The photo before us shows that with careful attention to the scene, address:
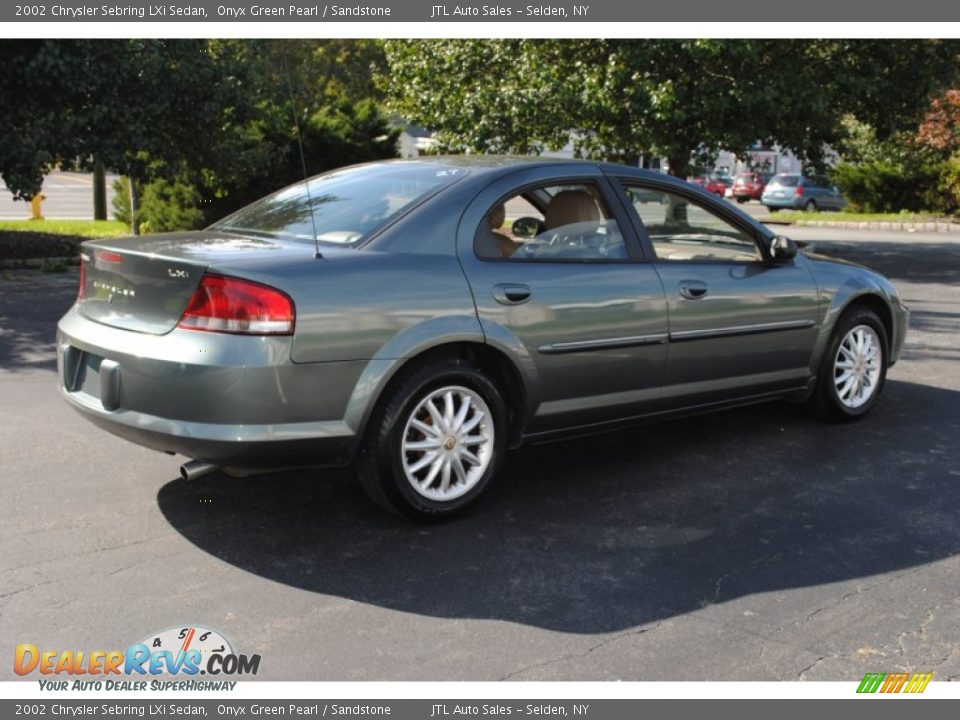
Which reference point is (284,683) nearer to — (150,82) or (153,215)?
(150,82)

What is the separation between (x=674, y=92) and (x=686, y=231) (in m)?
10.3

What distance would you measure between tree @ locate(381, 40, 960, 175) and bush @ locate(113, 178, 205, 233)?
4095 mm

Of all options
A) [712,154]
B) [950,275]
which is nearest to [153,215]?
[712,154]

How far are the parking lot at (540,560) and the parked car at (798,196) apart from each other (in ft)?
103

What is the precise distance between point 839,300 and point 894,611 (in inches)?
111

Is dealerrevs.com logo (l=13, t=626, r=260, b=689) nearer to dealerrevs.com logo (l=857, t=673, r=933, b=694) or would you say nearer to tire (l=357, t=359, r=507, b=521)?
tire (l=357, t=359, r=507, b=521)

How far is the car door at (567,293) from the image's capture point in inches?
193

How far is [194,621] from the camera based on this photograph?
3.73m

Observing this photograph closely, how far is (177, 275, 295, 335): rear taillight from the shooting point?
420cm

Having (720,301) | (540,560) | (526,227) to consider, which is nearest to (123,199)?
(526,227)

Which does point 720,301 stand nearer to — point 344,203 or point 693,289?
point 693,289

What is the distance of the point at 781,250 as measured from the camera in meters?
6.07

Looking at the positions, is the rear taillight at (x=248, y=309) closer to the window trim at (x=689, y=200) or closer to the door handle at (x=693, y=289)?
the window trim at (x=689, y=200)

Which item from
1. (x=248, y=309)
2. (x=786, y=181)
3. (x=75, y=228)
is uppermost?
(x=248, y=309)
